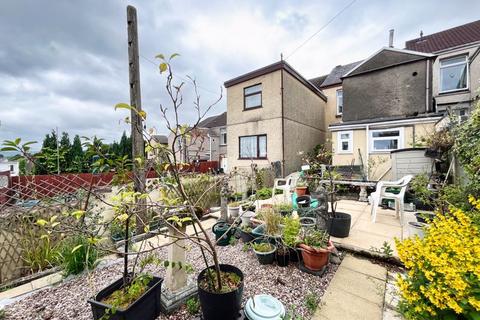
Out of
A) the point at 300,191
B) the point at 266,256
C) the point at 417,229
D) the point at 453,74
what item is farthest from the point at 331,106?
the point at 266,256

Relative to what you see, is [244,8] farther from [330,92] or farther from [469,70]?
[469,70]

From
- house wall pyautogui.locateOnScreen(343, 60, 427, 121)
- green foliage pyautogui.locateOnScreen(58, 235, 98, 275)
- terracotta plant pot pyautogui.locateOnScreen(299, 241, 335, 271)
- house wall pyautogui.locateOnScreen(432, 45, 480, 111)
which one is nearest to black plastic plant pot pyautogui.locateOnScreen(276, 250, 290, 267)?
terracotta plant pot pyautogui.locateOnScreen(299, 241, 335, 271)

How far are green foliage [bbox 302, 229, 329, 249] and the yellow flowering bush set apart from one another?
0.98 metres

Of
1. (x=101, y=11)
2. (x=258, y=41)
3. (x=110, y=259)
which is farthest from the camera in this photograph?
(x=258, y=41)

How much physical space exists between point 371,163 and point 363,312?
23.5ft

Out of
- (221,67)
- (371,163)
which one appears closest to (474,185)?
(371,163)

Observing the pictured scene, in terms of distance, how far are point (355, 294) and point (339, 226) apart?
1.30 m

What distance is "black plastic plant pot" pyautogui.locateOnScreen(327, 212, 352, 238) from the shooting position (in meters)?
3.36

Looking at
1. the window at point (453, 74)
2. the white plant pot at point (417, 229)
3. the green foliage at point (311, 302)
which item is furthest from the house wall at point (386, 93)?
the green foliage at point (311, 302)

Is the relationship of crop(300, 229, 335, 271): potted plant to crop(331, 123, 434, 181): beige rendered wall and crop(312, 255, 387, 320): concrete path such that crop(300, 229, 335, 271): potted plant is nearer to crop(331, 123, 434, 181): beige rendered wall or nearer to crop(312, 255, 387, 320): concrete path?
crop(312, 255, 387, 320): concrete path

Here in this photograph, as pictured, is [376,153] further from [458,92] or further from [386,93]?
[458,92]

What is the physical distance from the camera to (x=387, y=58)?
8.96 meters

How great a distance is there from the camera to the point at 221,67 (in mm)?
9180

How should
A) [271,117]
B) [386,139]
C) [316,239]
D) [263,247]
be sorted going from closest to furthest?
1. [316,239]
2. [263,247]
3. [386,139]
4. [271,117]
